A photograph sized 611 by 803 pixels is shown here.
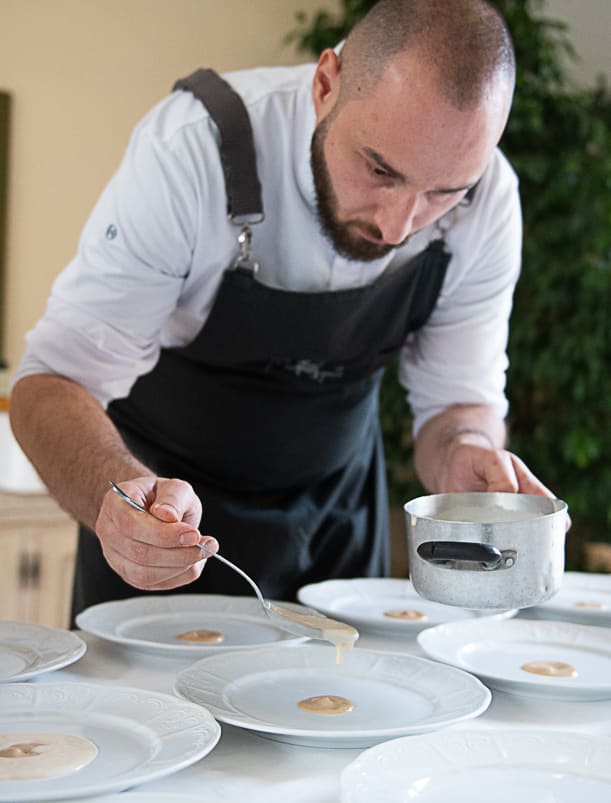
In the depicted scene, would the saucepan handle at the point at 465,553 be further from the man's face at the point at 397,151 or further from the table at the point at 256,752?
the man's face at the point at 397,151

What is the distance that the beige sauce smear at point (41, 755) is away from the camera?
770 mm

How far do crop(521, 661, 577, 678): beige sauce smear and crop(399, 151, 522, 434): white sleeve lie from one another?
0.69 metres

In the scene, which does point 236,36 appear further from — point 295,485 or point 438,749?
point 438,749

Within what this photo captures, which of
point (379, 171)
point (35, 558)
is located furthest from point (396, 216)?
point (35, 558)

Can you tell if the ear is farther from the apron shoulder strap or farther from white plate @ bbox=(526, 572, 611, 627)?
white plate @ bbox=(526, 572, 611, 627)

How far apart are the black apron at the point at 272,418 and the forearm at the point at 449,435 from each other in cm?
12

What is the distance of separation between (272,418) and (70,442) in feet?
1.50

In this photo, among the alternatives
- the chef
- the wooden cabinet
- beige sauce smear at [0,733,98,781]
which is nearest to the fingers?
the chef

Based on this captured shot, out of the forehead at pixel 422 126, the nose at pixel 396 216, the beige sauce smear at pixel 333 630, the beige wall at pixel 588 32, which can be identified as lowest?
the beige sauce smear at pixel 333 630

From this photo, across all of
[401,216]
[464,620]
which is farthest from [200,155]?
[464,620]

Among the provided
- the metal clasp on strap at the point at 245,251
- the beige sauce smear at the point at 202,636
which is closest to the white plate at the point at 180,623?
the beige sauce smear at the point at 202,636

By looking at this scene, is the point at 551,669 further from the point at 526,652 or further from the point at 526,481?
the point at 526,481

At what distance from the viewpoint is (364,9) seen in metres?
3.51

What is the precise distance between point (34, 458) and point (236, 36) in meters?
2.69
